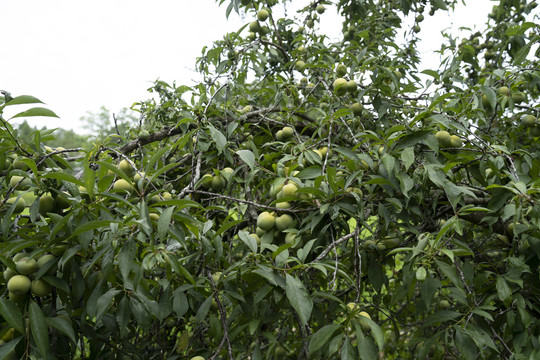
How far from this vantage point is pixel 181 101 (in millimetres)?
2172

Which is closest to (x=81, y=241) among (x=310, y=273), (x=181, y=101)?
(x=310, y=273)

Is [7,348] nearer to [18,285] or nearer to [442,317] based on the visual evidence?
[18,285]

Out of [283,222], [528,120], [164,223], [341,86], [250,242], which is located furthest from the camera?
[528,120]

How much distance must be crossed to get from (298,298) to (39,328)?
71 centimetres

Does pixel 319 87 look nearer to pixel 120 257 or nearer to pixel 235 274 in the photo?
pixel 235 274

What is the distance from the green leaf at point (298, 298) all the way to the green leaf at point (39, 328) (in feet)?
2.17

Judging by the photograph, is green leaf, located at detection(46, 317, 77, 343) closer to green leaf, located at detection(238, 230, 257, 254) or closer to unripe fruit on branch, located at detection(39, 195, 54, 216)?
unripe fruit on branch, located at detection(39, 195, 54, 216)

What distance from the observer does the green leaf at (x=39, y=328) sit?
3.77ft

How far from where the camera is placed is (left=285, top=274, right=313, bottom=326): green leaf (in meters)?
1.16

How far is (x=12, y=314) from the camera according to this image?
1.16 metres

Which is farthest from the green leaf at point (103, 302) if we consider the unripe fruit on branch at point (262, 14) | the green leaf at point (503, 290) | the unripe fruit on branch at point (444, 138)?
the unripe fruit on branch at point (262, 14)

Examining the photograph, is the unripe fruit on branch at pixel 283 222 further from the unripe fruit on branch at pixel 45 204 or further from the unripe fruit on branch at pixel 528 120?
the unripe fruit on branch at pixel 528 120

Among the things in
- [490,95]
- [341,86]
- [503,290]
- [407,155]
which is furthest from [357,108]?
[503,290]

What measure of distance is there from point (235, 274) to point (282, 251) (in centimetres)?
18
